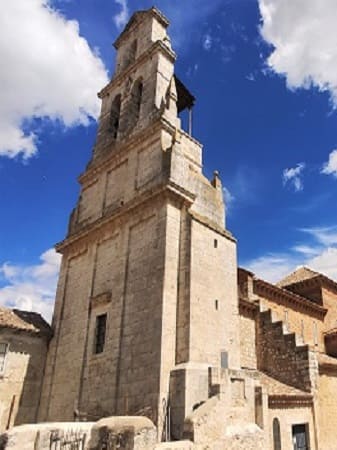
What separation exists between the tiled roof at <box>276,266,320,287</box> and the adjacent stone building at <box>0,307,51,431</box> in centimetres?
1428

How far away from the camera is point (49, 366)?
15.4m

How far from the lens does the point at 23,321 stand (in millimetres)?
15414

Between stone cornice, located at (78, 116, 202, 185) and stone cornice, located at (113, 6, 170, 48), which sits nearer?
stone cornice, located at (78, 116, 202, 185)

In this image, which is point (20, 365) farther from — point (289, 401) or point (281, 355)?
point (281, 355)

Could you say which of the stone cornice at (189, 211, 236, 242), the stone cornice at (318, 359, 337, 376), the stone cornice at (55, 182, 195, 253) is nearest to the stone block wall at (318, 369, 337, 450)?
the stone cornice at (318, 359, 337, 376)

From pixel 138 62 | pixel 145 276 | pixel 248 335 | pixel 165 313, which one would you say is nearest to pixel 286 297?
pixel 248 335

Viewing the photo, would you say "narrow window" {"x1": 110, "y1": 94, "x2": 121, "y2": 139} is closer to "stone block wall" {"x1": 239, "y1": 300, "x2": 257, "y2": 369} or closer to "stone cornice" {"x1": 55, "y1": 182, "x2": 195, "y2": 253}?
"stone cornice" {"x1": 55, "y1": 182, "x2": 195, "y2": 253}

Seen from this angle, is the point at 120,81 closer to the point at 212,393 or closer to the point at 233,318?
the point at 233,318

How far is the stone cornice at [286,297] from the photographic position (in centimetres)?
1852

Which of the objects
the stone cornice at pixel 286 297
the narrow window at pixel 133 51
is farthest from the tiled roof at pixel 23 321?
the narrow window at pixel 133 51

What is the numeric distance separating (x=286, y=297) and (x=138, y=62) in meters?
12.7

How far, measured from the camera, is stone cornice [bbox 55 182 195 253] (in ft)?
43.9

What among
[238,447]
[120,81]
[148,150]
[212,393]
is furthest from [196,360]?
[120,81]

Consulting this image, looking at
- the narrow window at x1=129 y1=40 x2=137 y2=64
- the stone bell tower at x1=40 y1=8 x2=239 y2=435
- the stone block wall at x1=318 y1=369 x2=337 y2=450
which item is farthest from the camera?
the narrow window at x1=129 y1=40 x2=137 y2=64
